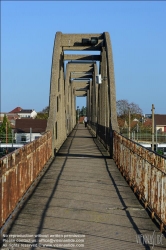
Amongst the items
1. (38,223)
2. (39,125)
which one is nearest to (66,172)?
(38,223)

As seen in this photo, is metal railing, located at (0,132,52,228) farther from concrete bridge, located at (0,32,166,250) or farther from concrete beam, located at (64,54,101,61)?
concrete beam, located at (64,54,101,61)

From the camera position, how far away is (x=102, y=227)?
682 cm

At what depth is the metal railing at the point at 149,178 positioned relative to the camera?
22.4 ft

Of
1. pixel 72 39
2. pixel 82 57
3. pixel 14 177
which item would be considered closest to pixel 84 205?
pixel 14 177

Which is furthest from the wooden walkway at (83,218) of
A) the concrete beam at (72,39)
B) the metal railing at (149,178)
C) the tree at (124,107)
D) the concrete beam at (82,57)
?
the tree at (124,107)

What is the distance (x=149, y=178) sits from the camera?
804cm

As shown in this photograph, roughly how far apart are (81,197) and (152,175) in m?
1.89

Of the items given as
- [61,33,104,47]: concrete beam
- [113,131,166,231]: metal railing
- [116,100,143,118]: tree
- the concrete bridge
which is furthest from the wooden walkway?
[116,100,143,118]: tree

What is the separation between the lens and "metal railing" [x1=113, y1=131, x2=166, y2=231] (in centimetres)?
682

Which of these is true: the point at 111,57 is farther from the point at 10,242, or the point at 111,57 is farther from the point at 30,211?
the point at 10,242

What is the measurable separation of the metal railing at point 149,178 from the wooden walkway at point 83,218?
188mm

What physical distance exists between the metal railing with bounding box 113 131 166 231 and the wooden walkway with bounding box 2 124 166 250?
188mm

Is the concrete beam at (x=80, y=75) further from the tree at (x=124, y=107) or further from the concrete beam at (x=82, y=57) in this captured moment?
the concrete beam at (x=82, y=57)

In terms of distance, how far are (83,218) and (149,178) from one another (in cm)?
139
